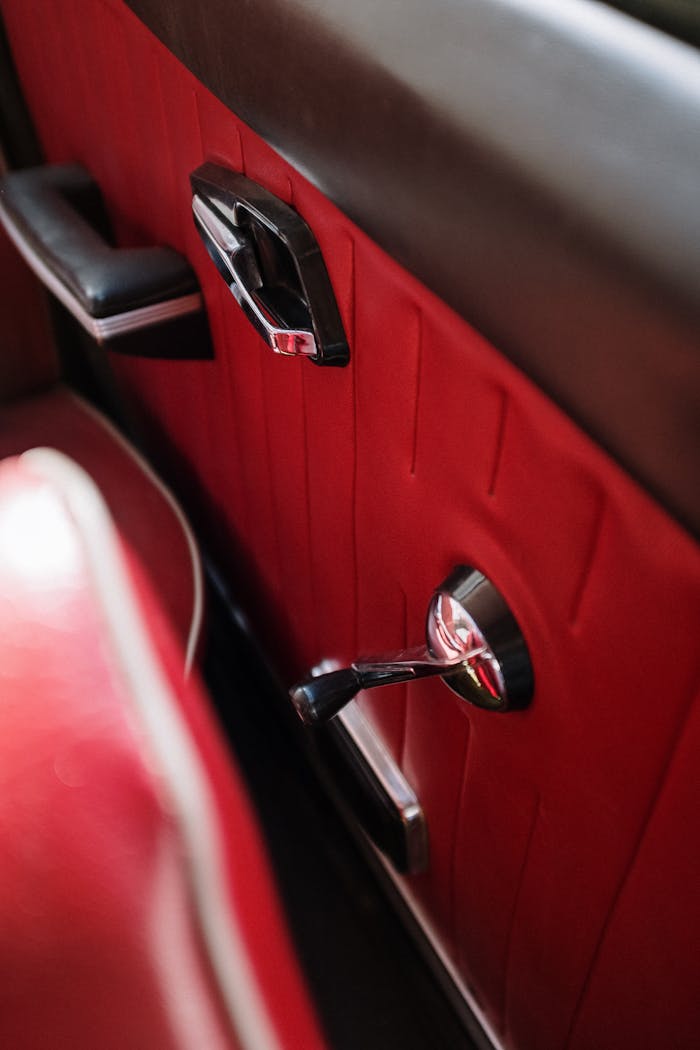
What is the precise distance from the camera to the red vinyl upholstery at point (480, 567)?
37cm

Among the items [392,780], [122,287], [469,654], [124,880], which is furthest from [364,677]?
[122,287]

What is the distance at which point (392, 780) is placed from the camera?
0.77 m

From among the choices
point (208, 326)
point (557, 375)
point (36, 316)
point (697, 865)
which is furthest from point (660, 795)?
point (36, 316)

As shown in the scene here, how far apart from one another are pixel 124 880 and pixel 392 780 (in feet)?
1.80

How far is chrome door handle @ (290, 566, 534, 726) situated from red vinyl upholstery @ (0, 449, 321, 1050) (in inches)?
7.9

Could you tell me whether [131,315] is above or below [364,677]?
above

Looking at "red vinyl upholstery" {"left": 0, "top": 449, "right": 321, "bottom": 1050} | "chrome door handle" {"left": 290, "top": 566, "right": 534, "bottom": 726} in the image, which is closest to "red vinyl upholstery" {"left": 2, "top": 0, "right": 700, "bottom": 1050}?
"chrome door handle" {"left": 290, "top": 566, "right": 534, "bottom": 726}

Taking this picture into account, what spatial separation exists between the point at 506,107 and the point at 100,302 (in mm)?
565

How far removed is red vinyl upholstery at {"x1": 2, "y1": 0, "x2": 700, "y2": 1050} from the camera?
1.22 ft

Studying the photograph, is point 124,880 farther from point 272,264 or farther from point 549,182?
point 272,264

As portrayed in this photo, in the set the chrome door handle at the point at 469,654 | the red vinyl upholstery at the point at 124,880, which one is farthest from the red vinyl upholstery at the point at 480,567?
the red vinyl upholstery at the point at 124,880

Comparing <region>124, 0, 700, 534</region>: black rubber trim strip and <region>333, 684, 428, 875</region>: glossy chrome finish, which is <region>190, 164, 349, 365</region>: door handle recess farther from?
<region>333, 684, 428, 875</region>: glossy chrome finish

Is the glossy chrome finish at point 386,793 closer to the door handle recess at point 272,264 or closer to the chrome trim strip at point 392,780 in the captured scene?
the chrome trim strip at point 392,780

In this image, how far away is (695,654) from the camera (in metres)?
0.33
